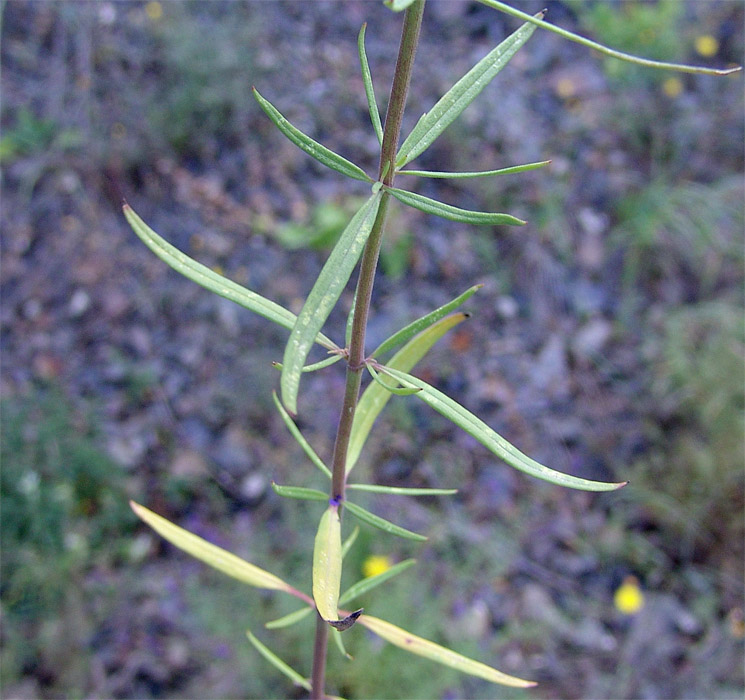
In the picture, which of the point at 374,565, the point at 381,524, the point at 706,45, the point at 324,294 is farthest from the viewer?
the point at 706,45

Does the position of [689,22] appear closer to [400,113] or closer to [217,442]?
[217,442]

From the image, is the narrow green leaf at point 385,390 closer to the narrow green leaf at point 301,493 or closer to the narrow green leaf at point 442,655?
the narrow green leaf at point 301,493

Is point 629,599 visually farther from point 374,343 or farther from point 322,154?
point 322,154

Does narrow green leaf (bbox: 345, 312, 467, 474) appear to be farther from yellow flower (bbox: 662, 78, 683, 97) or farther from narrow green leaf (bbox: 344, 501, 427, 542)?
yellow flower (bbox: 662, 78, 683, 97)

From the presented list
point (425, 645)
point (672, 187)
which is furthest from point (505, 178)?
point (425, 645)

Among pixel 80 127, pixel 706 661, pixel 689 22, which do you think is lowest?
pixel 706 661

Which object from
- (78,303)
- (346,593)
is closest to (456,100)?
(346,593)

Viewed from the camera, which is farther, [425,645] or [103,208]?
[103,208]
